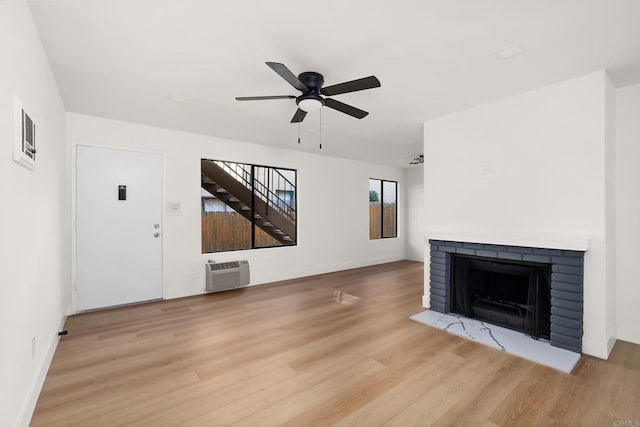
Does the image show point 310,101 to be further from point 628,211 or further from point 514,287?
point 628,211

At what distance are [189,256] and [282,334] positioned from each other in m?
2.31

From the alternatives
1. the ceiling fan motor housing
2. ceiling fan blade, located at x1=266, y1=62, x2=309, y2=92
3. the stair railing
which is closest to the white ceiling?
the ceiling fan motor housing

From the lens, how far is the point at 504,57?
2434 mm

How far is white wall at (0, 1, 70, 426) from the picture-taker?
147 centimetres

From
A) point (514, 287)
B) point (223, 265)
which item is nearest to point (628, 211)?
point (514, 287)

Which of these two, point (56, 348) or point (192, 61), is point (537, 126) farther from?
point (56, 348)

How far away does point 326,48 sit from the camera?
7.54 ft

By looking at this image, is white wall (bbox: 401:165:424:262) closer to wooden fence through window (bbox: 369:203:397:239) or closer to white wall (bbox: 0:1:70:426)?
wooden fence through window (bbox: 369:203:397:239)

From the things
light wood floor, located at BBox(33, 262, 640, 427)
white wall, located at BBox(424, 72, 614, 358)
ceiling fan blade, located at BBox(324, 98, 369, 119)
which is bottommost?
light wood floor, located at BBox(33, 262, 640, 427)

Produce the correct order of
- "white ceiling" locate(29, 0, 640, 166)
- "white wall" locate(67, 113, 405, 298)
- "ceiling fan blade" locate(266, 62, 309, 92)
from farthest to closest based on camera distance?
"white wall" locate(67, 113, 405, 298) < "ceiling fan blade" locate(266, 62, 309, 92) < "white ceiling" locate(29, 0, 640, 166)

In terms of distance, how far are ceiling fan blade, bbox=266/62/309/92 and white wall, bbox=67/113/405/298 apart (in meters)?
2.85

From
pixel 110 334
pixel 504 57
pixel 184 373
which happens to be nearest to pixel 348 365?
pixel 184 373

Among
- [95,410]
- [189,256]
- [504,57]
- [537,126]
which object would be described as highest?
[504,57]

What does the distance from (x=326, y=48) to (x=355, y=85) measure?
35 cm
